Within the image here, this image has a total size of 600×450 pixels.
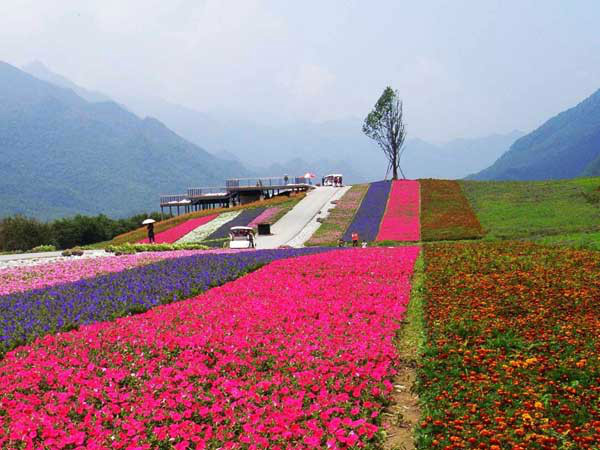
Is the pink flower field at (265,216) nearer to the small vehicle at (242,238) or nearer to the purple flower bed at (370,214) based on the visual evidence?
the small vehicle at (242,238)

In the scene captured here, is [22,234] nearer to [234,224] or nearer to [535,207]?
[234,224]

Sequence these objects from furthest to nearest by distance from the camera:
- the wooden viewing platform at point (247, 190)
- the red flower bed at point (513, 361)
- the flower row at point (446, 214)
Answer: the wooden viewing platform at point (247, 190), the flower row at point (446, 214), the red flower bed at point (513, 361)

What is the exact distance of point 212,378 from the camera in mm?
8250

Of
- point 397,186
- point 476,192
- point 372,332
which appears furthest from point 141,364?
point 397,186

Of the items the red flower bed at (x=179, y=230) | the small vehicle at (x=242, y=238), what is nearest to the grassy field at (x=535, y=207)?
the small vehicle at (x=242, y=238)

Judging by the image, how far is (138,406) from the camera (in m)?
7.23

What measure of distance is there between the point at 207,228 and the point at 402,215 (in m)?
18.0

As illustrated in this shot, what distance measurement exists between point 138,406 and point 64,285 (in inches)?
422

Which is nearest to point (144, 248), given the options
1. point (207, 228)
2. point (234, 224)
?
point (207, 228)

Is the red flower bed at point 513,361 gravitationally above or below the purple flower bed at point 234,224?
below

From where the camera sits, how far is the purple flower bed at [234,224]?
39.1 m

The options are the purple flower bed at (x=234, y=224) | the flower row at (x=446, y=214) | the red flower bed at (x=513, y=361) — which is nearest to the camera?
the red flower bed at (x=513, y=361)

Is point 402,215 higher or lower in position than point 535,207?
higher

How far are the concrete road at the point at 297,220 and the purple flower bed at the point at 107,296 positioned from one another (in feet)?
52.3
